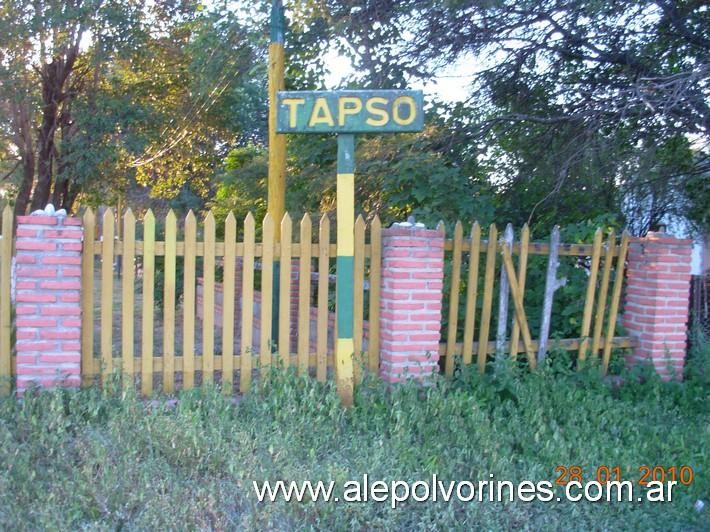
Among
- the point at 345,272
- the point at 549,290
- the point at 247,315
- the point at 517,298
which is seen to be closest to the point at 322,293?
the point at 345,272

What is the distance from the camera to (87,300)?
493 cm

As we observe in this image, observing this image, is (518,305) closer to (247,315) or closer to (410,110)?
(410,110)

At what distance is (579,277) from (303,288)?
276 cm

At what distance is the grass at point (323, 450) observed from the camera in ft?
11.4

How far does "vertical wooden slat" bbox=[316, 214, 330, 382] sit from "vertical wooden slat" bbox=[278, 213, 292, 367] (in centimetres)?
24

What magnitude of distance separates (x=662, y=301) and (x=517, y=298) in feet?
4.78

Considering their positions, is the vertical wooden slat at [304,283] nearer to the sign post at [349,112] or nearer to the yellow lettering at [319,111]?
the sign post at [349,112]

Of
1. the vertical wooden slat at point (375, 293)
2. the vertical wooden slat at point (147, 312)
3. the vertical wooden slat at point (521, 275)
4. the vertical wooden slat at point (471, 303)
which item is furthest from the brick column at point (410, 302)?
the vertical wooden slat at point (147, 312)

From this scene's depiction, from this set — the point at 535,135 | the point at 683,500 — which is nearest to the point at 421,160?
the point at 535,135

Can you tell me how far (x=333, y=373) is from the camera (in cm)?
535

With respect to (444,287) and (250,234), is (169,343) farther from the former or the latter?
(444,287)
